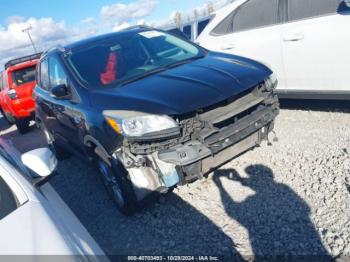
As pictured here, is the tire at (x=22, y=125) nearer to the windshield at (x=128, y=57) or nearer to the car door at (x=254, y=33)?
the windshield at (x=128, y=57)

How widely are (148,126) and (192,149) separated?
0.42 metres

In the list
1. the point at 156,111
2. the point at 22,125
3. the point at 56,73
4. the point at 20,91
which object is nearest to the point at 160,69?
the point at 156,111

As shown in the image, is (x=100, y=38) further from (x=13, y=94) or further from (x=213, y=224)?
(x=13, y=94)

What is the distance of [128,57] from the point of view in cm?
395

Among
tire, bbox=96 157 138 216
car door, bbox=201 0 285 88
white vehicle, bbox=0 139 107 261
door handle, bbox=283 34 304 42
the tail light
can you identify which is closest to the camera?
white vehicle, bbox=0 139 107 261

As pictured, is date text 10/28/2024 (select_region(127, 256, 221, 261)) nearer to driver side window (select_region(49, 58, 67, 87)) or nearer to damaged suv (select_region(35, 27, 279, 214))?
damaged suv (select_region(35, 27, 279, 214))

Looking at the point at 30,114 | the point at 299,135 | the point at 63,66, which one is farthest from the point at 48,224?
the point at 30,114

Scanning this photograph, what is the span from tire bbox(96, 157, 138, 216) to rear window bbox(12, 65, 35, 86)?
6121 millimetres

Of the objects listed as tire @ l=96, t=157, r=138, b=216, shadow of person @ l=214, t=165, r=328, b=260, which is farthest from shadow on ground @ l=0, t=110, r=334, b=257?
tire @ l=96, t=157, r=138, b=216

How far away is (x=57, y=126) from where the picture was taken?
14.9 feet

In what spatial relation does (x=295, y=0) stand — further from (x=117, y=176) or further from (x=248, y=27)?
(x=117, y=176)

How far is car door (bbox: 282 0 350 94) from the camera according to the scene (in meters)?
4.04

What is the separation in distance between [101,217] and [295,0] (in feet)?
12.5

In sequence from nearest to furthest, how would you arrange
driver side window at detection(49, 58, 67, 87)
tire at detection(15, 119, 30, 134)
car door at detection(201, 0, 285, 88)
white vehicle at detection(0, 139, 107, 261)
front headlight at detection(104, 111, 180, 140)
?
white vehicle at detection(0, 139, 107, 261), front headlight at detection(104, 111, 180, 140), driver side window at detection(49, 58, 67, 87), car door at detection(201, 0, 285, 88), tire at detection(15, 119, 30, 134)
